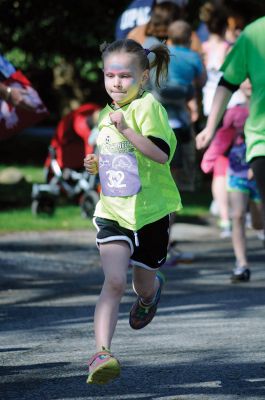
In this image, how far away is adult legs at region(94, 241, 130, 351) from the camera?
207 inches

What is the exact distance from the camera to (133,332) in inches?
271

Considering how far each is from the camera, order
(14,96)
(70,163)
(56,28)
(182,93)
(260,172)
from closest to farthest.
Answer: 1. (260,172)
2. (14,96)
3. (182,93)
4. (70,163)
5. (56,28)

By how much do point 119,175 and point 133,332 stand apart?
5.38 ft

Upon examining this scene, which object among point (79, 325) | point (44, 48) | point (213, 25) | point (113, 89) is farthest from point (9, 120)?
point (44, 48)

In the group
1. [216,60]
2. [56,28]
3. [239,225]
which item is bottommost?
[56,28]

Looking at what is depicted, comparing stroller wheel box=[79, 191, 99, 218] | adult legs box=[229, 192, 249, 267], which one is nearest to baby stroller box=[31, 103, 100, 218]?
stroller wheel box=[79, 191, 99, 218]

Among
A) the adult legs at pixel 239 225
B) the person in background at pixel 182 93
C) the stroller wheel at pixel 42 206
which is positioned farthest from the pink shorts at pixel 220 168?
the stroller wheel at pixel 42 206

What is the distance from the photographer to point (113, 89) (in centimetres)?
554

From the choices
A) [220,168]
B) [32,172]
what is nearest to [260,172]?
[220,168]

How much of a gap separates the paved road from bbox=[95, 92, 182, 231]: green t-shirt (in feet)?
2.42

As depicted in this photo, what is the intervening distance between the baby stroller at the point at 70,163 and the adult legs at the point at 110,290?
8365mm

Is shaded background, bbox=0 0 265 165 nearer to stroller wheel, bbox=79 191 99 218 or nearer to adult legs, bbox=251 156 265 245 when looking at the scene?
stroller wheel, bbox=79 191 99 218

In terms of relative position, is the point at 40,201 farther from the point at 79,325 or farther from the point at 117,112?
the point at 117,112

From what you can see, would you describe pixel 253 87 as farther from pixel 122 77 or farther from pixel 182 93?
pixel 182 93
